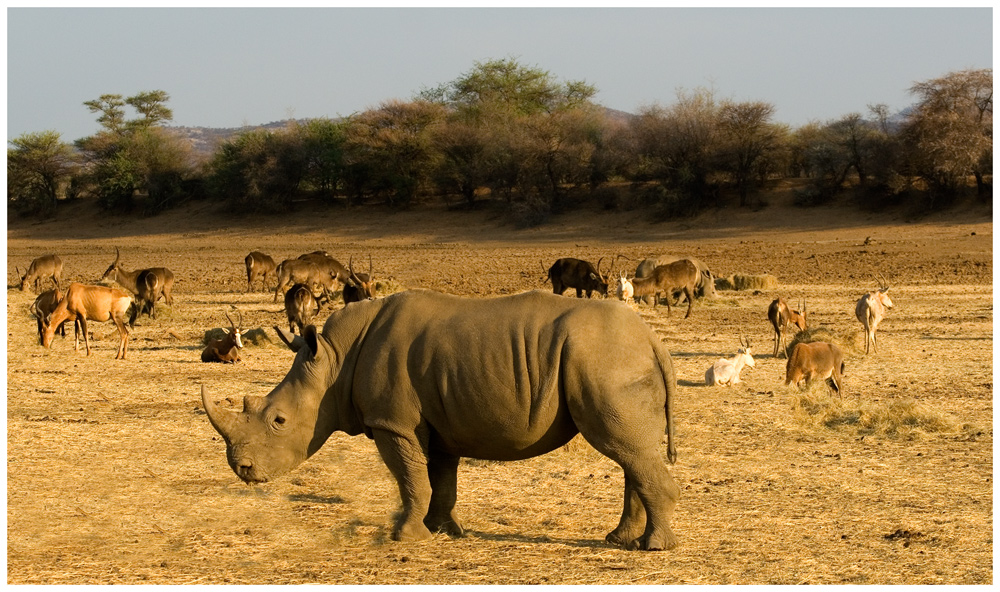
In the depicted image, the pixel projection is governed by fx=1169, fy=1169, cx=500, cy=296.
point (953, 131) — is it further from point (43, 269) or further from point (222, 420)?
point (222, 420)

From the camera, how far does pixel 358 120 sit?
208 feet

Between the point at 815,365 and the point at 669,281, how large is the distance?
10.3 m

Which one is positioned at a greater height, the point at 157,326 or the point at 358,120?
the point at 358,120

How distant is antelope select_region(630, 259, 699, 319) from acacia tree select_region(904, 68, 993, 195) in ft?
75.5

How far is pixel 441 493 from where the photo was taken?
8.35 metres

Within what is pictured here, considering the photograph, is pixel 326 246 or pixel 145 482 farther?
pixel 326 246

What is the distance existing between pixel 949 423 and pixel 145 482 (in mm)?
7722

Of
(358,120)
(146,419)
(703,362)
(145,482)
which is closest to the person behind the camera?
(145,482)

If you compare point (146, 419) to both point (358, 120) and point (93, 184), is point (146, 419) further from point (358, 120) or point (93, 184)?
point (93, 184)

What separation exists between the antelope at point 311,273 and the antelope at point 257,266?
152 cm

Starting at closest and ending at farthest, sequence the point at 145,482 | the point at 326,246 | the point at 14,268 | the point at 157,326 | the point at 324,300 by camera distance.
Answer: the point at 145,482
the point at 157,326
the point at 324,300
the point at 14,268
the point at 326,246

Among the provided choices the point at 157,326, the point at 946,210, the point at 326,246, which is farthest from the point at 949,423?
the point at 326,246

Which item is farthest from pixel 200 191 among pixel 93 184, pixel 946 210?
pixel 946 210

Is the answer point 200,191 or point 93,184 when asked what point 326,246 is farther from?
point 93,184
